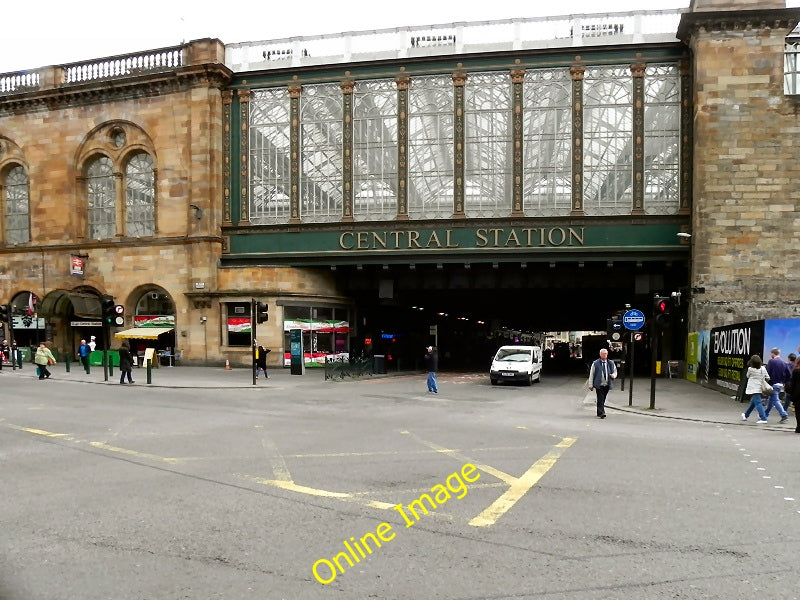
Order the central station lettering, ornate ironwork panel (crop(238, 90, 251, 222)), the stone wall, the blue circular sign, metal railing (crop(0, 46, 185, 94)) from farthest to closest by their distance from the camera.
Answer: metal railing (crop(0, 46, 185, 94))
ornate ironwork panel (crop(238, 90, 251, 222))
the central station lettering
the stone wall
the blue circular sign

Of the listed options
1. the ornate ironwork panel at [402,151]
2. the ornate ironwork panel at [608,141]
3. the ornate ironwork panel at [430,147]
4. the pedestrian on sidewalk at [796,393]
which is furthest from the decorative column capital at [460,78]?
the pedestrian on sidewalk at [796,393]

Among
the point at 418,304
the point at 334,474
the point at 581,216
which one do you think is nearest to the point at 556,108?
the point at 581,216

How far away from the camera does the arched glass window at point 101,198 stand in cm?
A: 3734

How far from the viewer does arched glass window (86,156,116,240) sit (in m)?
37.3

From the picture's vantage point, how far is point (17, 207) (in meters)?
39.3

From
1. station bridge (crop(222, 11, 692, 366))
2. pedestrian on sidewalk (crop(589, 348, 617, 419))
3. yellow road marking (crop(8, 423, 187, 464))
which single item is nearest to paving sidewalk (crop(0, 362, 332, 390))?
station bridge (crop(222, 11, 692, 366))

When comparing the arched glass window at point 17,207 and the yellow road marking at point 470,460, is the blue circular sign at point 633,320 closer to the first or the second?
the yellow road marking at point 470,460

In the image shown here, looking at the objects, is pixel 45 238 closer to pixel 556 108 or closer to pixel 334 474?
pixel 556 108

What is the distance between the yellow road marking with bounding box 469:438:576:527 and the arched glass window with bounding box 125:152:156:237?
31.1 m

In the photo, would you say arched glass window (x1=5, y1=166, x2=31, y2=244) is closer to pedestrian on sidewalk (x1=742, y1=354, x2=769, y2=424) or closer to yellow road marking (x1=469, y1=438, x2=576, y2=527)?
yellow road marking (x1=469, y1=438, x2=576, y2=527)

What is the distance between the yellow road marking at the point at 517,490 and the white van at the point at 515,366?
16.2 m

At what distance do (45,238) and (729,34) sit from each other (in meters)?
36.9

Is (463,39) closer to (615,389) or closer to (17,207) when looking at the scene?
(615,389)

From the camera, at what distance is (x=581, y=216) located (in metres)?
31.9
